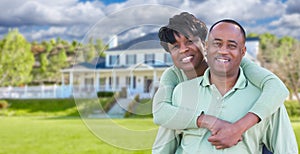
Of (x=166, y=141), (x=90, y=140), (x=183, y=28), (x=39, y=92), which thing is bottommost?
(x=39, y=92)

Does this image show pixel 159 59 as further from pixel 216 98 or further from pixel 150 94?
pixel 216 98

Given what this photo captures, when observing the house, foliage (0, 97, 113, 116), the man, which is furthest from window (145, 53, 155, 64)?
foliage (0, 97, 113, 116)

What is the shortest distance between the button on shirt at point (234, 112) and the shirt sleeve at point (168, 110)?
0.02m

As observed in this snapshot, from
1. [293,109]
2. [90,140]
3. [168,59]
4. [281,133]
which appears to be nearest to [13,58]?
[293,109]

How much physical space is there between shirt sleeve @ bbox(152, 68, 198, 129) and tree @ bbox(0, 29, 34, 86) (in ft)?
93.7

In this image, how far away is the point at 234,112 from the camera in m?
1.55

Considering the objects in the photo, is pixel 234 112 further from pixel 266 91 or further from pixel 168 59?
pixel 168 59

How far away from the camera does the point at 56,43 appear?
4747 centimetres

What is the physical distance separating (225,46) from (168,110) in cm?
27

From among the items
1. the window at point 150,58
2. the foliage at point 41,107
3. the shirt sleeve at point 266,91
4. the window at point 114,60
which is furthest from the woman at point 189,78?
the foliage at point 41,107

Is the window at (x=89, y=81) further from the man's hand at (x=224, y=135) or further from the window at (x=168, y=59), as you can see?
the man's hand at (x=224, y=135)

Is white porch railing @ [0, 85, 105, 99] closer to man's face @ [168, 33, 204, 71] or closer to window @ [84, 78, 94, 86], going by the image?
window @ [84, 78, 94, 86]

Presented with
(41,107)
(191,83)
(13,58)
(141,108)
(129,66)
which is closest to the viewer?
(191,83)

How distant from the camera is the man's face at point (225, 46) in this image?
150 cm
